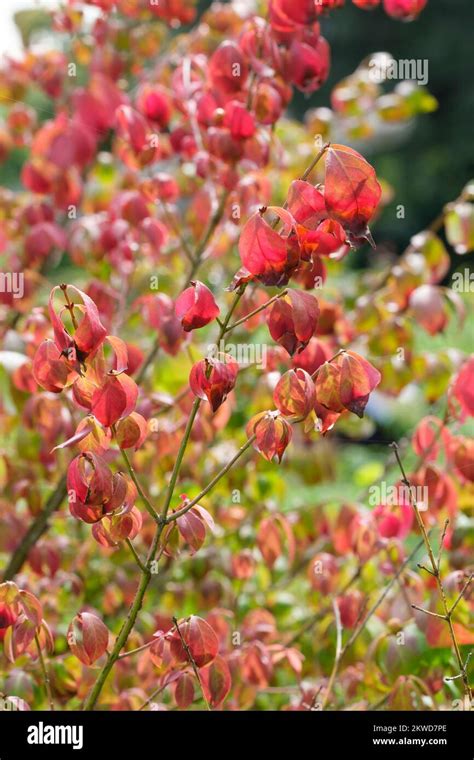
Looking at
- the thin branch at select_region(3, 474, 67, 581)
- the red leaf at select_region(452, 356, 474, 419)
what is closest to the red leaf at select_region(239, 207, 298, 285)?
the red leaf at select_region(452, 356, 474, 419)

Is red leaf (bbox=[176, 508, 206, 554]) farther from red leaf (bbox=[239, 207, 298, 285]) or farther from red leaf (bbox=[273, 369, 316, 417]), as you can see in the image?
red leaf (bbox=[239, 207, 298, 285])

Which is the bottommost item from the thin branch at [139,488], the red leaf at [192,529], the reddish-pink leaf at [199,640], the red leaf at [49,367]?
the reddish-pink leaf at [199,640]

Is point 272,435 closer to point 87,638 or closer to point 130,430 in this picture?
point 130,430

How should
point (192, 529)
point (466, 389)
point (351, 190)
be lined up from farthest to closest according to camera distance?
point (466, 389) → point (192, 529) → point (351, 190)

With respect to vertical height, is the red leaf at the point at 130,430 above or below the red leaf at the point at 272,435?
above

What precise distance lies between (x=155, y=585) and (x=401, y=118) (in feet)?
4.38

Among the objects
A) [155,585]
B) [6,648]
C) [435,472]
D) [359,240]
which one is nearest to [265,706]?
[155,585]

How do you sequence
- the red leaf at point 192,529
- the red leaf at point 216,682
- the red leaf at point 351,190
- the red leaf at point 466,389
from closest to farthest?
1. the red leaf at point 351,190
2. the red leaf at point 192,529
3. the red leaf at point 216,682
4. the red leaf at point 466,389

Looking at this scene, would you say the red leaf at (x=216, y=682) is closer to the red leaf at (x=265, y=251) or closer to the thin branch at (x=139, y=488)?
the thin branch at (x=139, y=488)

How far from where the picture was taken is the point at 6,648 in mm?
1312

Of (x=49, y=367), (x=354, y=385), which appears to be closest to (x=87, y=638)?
(x=49, y=367)

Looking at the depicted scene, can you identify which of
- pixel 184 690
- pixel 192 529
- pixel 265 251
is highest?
pixel 265 251

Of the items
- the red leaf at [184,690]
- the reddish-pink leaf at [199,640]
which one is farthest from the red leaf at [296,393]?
the red leaf at [184,690]

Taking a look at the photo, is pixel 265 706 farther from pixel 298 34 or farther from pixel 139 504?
pixel 298 34
